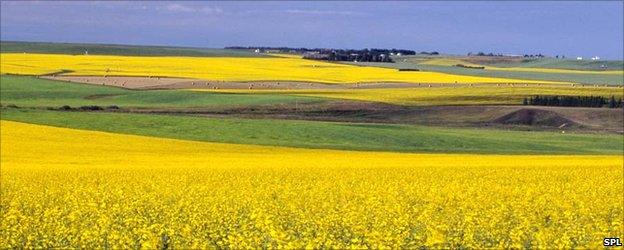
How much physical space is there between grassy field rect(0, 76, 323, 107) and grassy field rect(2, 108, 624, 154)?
13.8 metres

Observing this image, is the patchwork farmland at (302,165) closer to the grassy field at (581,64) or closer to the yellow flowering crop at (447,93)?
the yellow flowering crop at (447,93)

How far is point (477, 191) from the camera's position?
1667 cm

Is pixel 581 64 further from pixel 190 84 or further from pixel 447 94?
Result: pixel 190 84

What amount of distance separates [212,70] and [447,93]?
33.3 meters

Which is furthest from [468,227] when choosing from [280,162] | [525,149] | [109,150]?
[525,149]

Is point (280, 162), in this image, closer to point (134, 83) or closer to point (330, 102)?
point (330, 102)

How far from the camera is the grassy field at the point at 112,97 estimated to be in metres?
57.9

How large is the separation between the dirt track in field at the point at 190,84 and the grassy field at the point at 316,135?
26.5 metres

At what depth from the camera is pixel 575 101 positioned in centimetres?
6006

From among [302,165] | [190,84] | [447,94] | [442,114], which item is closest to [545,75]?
[447,94]

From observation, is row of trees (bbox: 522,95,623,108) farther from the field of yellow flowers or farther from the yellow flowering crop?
the field of yellow flowers

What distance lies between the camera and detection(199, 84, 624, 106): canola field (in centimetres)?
6097

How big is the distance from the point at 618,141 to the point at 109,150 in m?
24.3

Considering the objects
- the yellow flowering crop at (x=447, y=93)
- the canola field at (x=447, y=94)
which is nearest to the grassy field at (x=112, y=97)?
the canola field at (x=447, y=94)
